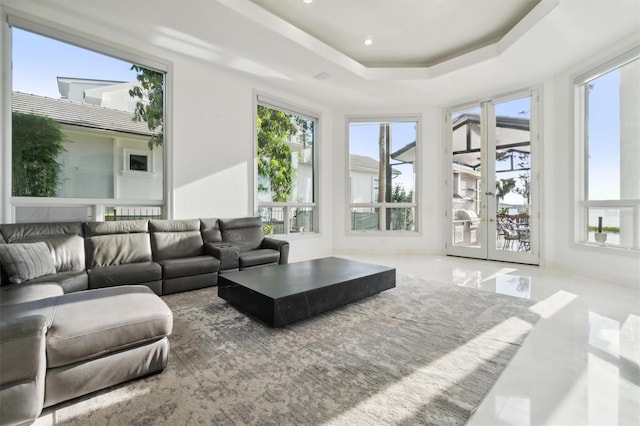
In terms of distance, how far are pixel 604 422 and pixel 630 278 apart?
3469mm

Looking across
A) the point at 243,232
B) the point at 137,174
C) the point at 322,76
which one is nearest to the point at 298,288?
the point at 243,232

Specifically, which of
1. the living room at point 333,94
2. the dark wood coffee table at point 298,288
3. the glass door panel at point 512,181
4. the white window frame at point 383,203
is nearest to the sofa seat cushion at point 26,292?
the dark wood coffee table at point 298,288

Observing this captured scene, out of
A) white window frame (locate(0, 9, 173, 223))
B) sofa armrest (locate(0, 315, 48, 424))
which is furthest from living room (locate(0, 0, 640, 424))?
sofa armrest (locate(0, 315, 48, 424))

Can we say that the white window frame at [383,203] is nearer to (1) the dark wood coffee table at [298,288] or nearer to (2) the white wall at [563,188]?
(2) the white wall at [563,188]

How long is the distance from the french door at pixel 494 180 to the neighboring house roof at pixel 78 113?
5638 millimetres

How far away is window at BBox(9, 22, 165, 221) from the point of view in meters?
3.30

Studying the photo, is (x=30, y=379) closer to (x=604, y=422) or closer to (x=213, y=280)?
(x=213, y=280)

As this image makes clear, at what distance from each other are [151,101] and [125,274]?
2.48 m

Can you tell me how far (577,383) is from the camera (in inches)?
67.9

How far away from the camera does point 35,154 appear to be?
3357mm

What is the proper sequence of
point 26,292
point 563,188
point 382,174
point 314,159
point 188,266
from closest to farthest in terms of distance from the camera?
point 26,292 → point 188,266 → point 563,188 → point 314,159 → point 382,174

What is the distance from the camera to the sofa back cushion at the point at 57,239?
9.53 feet

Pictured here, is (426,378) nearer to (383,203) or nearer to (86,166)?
(86,166)

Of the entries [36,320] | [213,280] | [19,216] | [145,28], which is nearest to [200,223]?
[213,280]
